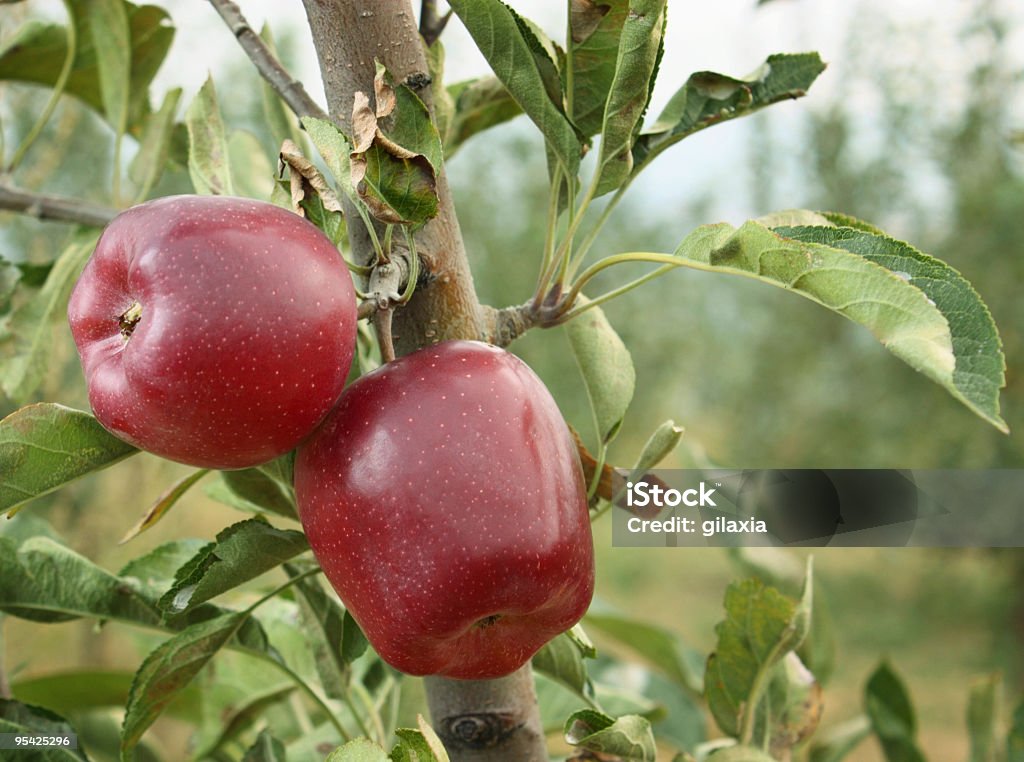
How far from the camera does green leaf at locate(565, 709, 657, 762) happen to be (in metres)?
0.31

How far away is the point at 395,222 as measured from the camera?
0.29 metres

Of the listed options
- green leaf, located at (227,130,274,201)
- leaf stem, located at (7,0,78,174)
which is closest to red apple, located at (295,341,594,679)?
green leaf, located at (227,130,274,201)

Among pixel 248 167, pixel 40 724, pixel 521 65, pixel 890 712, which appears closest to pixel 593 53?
pixel 521 65

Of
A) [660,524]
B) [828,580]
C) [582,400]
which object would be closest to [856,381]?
[582,400]

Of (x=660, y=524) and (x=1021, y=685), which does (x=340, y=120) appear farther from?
(x=1021, y=685)

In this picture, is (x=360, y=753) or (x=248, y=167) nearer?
(x=360, y=753)

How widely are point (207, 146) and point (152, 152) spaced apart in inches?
7.1

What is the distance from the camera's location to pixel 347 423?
30cm

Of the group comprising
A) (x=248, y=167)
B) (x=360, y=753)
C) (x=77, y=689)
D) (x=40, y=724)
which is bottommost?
(x=77, y=689)

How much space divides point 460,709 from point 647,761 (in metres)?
0.07

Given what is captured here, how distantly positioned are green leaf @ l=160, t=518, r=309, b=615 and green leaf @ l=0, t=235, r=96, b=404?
209mm

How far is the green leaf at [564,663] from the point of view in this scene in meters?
0.41

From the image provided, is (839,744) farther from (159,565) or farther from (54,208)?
(54,208)

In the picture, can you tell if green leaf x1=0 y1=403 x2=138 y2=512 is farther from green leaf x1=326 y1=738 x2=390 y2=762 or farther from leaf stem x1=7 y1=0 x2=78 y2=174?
leaf stem x1=7 y1=0 x2=78 y2=174
